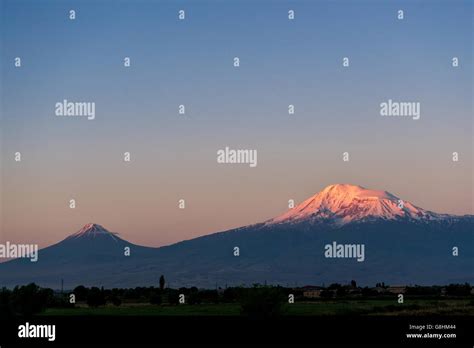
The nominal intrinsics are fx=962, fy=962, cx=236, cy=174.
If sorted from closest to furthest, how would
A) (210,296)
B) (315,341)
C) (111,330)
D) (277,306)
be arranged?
(315,341) < (111,330) < (277,306) < (210,296)

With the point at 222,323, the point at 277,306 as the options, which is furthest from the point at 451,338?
the point at 277,306

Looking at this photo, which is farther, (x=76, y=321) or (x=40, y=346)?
(x=76, y=321)

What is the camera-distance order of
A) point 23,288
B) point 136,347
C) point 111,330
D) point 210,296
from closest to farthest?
point 136,347, point 111,330, point 23,288, point 210,296

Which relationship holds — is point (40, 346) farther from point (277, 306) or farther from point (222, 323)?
point (277, 306)

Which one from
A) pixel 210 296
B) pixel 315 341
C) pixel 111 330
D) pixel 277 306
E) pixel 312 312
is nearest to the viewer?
pixel 315 341

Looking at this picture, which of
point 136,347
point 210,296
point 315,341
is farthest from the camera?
point 210,296

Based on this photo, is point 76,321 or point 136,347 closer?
point 136,347

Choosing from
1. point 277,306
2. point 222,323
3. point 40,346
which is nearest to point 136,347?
point 40,346

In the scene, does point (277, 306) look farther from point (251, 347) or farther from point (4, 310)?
point (251, 347)
